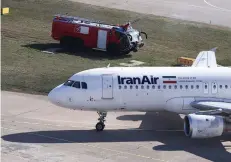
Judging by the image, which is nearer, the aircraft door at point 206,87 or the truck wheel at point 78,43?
the aircraft door at point 206,87

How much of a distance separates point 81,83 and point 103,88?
142 centimetres

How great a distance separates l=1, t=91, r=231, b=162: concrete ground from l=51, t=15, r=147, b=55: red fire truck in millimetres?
14111

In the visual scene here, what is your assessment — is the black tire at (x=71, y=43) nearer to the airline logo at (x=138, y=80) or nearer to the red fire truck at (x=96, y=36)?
the red fire truck at (x=96, y=36)

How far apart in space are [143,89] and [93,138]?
170 inches

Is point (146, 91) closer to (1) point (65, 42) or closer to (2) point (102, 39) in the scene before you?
(2) point (102, 39)

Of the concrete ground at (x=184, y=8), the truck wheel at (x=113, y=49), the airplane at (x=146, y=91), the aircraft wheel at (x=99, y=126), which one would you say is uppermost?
the concrete ground at (x=184, y=8)

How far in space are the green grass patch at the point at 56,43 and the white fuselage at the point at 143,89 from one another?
9502mm

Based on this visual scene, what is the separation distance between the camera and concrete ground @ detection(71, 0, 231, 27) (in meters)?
70.6

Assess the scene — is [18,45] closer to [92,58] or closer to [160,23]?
[92,58]

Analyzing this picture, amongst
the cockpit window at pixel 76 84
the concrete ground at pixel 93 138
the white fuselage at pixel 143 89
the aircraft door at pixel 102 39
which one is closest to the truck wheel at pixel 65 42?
the aircraft door at pixel 102 39

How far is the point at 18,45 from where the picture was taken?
59688 millimetres

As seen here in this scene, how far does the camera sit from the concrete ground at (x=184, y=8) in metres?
70.6

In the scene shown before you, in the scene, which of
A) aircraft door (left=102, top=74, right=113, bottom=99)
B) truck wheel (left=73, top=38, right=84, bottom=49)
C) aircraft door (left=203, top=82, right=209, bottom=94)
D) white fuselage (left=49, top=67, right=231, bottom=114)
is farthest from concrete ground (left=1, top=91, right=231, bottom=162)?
truck wheel (left=73, top=38, right=84, bottom=49)

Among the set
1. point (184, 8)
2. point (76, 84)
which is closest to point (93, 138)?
point (76, 84)
